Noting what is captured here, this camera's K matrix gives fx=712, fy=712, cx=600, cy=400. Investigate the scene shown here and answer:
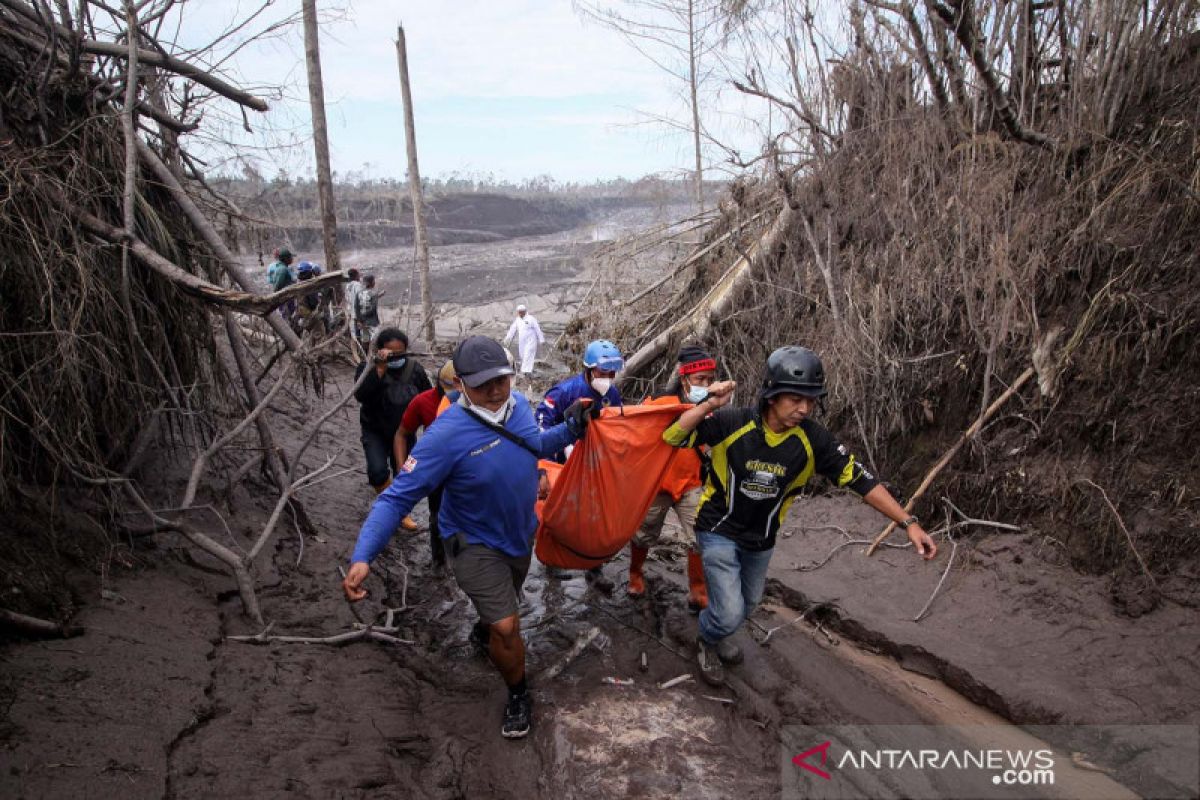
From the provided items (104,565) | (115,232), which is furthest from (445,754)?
(115,232)

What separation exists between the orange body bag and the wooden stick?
2.12m

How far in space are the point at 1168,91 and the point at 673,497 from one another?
199 inches

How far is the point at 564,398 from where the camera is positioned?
5.05 m

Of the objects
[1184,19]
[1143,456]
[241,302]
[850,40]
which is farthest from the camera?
[850,40]

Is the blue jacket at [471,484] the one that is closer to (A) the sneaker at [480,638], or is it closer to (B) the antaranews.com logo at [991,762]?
(A) the sneaker at [480,638]

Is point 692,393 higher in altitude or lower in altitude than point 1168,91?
lower

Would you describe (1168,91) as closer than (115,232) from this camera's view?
No

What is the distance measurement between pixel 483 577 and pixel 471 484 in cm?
49

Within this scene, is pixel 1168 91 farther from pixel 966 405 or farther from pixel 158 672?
pixel 158 672

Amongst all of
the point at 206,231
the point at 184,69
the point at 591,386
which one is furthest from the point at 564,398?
the point at 184,69

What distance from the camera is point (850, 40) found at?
272 inches

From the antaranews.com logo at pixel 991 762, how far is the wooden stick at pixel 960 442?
1.90m

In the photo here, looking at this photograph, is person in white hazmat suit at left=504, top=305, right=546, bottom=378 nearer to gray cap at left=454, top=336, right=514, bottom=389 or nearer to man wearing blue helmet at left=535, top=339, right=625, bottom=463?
man wearing blue helmet at left=535, top=339, right=625, bottom=463

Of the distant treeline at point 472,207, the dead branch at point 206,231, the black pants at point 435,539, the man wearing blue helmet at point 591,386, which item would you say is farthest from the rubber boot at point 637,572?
the distant treeline at point 472,207
